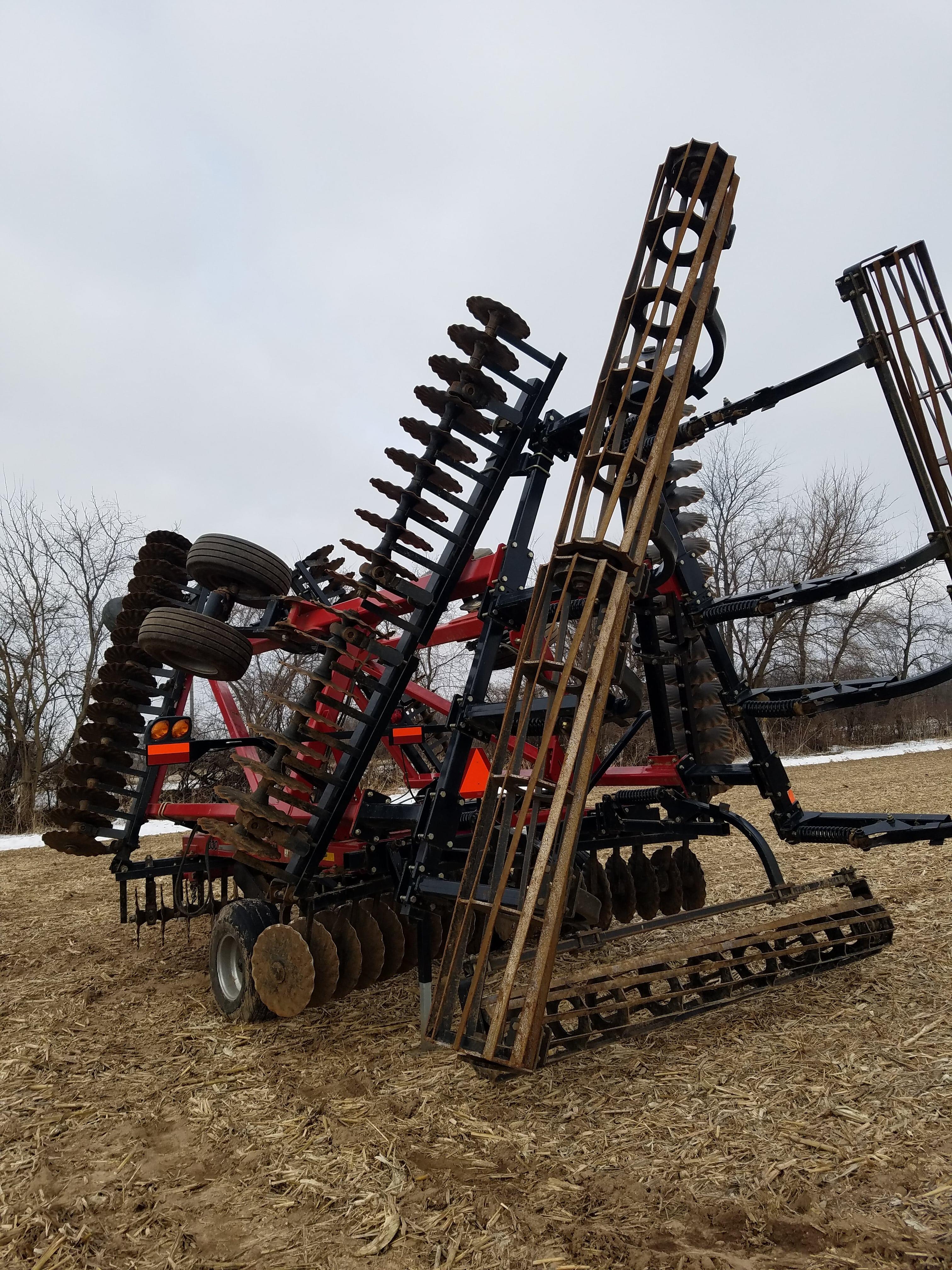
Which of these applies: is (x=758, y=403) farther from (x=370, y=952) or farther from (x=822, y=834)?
(x=370, y=952)

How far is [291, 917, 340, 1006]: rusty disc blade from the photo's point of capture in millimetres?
3971

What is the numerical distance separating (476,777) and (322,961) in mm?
2338

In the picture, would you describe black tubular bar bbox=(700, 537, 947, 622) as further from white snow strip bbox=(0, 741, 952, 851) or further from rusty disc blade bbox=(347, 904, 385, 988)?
white snow strip bbox=(0, 741, 952, 851)

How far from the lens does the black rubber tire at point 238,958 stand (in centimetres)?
414

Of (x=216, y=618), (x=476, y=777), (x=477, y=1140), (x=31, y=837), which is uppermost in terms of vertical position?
(x=216, y=618)

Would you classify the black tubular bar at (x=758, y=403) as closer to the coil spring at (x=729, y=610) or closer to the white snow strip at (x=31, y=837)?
the coil spring at (x=729, y=610)

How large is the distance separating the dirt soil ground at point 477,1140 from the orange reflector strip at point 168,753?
1.41 meters

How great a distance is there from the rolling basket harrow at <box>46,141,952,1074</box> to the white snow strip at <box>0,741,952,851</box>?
9.38m

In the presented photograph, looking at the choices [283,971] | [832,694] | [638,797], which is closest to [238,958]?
[283,971]

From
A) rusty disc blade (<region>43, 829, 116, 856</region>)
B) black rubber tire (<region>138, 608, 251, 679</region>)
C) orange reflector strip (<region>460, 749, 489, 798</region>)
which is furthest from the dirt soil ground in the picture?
black rubber tire (<region>138, 608, 251, 679</region>)

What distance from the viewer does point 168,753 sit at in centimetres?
451

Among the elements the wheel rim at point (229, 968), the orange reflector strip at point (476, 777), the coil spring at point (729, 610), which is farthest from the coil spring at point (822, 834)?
the wheel rim at point (229, 968)

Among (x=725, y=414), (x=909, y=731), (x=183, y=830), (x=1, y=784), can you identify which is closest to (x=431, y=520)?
(x=725, y=414)

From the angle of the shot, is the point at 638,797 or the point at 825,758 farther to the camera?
the point at 825,758
